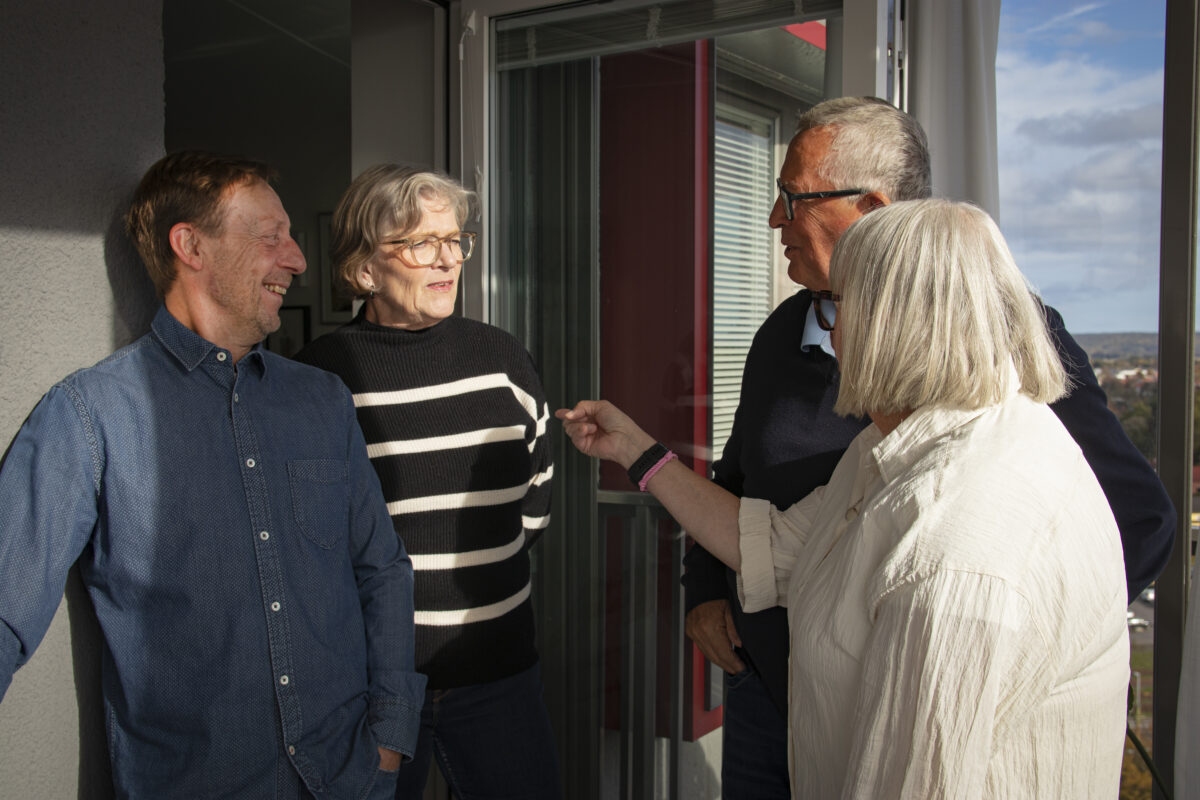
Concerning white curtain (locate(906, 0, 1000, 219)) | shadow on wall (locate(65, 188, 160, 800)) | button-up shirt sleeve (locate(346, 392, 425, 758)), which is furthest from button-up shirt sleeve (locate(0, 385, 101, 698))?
white curtain (locate(906, 0, 1000, 219))

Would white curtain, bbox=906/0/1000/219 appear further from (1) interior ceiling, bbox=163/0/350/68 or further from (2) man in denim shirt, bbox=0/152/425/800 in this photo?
(1) interior ceiling, bbox=163/0/350/68

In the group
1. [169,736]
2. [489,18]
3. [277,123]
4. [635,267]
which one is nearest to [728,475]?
[635,267]

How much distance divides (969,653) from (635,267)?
1.64 m

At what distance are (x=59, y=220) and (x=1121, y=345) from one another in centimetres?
218

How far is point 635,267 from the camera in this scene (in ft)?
8.04

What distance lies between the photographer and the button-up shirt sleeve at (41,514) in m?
1.25

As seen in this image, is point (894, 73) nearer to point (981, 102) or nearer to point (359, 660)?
point (981, 102)

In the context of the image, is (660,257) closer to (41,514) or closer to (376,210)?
(376,210)

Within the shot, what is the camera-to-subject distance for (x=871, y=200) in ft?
5.39

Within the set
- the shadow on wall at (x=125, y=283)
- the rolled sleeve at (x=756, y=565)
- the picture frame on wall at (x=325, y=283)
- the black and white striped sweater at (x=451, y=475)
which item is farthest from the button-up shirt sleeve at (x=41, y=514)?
the picture frame on wall at (x=325, y=283)

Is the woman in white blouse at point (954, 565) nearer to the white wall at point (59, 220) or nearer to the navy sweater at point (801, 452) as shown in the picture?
the navy sweater at point (801, 452)

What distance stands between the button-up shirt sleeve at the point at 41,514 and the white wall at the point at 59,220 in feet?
0.27

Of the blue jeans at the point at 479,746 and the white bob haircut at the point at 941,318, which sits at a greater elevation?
the white bob haircut at the point at 941,318

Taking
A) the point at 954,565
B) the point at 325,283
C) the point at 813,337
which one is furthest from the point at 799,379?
the point at 325,283
